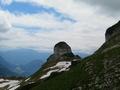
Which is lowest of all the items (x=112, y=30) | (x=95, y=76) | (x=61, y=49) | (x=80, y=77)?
(x=95, y=76)

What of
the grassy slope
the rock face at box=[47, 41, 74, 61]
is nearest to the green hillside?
the grassy slope

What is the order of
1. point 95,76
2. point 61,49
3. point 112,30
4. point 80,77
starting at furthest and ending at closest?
1. point 61,49
2. point 112,30
3. point 80,77
4. point 95,76

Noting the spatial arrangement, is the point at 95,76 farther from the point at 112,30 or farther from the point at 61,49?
the point at 61,49

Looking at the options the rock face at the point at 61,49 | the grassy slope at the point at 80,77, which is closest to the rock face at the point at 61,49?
the rock face at the point at 61,49

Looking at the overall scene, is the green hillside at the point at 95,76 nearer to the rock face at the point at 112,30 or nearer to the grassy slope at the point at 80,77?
the grassy slope at the point at 80,77

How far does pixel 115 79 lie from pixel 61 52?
437 feet

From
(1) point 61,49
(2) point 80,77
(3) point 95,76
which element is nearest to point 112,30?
(2) point 80,77

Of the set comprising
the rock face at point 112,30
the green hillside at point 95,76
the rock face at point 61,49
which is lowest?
the green hillside at point 95,76

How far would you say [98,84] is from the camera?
5028 centimetres

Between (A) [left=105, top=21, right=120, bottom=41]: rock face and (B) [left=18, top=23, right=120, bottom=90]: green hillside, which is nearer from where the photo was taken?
(B) [left=18, top=23, right=120, bottom=90]: green hillside

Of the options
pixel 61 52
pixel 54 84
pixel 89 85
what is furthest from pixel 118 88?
pixel 61 52

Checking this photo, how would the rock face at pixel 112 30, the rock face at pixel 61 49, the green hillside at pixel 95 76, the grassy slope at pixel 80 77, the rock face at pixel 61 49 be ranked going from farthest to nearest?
the rock face at pixel 61 49, the rock face at pixel 61 49, the rock face at pixel 112 30, the grassy slope at pixel 80 77, the green hillside at pixel 95 76

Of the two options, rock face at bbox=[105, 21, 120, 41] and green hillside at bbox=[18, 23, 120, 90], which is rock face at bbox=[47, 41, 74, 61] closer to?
rock face at bbox=[105, 21, 120, 41]

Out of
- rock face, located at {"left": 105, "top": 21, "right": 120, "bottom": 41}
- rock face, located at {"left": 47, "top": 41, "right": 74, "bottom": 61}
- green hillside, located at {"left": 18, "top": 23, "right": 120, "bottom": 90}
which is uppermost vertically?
rock face, located at {"left": 47, "top": 41, "right": 74, "bottom": 61}
